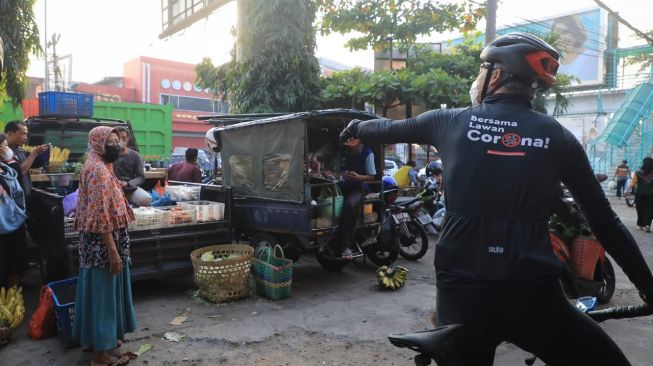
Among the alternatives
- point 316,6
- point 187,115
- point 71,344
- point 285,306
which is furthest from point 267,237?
point 187,115

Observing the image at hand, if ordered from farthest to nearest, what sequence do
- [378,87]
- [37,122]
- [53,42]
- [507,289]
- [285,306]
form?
[53,42] < [378,87] < [37,122] < [285,306] < [507,289]

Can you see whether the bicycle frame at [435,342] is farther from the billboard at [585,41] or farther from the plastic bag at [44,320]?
the billboard at [585,41]

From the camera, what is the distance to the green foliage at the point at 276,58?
10.4 metres

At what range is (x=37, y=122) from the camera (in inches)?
287

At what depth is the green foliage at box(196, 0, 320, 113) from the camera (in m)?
10.4

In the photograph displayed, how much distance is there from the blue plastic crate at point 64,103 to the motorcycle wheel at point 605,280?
8092 mm

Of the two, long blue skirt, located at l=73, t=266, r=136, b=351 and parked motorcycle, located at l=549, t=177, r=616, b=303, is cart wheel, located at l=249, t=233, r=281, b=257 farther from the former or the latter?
parked motorcycle, located at l=549, t=177, r=616, b=303

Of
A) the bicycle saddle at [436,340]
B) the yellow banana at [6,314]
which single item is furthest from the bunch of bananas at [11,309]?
the bicycle saddle at [436,340]

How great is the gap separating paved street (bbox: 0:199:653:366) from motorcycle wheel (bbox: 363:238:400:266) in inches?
23.7

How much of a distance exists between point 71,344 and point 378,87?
7.88 metres

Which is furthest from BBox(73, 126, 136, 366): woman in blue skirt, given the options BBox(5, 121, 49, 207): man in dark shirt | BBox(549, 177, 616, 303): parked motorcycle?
BBox(549, 177, 616, 303): parked motorcycle

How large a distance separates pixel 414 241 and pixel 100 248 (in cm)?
497

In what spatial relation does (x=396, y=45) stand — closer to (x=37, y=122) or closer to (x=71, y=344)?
(x=37, y=122)

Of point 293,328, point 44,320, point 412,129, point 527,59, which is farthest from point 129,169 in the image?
point 527,59
